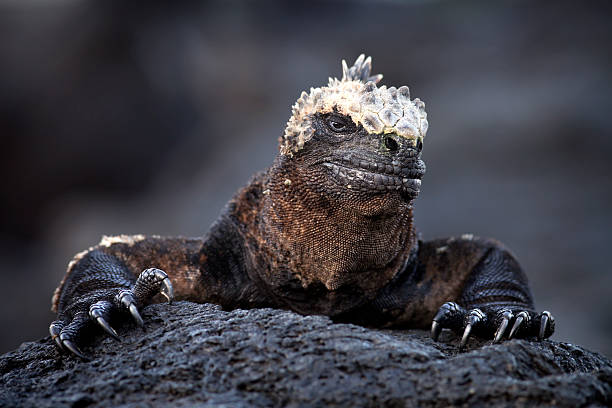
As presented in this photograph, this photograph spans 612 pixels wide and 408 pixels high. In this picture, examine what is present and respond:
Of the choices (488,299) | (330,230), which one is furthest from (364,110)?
(488,299)

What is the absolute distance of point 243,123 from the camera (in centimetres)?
2020

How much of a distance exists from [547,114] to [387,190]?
13.6 meters

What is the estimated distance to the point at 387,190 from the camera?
390cm

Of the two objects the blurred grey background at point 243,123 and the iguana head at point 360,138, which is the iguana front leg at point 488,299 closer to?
the iguana head at point 360,138

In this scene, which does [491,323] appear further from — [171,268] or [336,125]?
[171,268]

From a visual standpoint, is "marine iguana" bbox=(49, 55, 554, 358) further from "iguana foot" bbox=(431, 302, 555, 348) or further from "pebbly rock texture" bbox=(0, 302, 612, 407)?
"pebbly rock texture" bbox=(0, 302, 612, 407)

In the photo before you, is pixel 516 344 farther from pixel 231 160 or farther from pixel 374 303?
pixel 231 160

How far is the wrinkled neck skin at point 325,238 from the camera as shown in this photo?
4.10m

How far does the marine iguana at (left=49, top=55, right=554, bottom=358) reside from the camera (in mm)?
3955

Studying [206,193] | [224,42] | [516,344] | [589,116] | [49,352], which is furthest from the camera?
[224,42]

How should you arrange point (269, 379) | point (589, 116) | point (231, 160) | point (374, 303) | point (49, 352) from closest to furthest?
point (269, 379) → point (49, 352) → point (374, 303) → point (589, 116) → point (231, 160)

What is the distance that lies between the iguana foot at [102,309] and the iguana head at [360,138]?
121 cm

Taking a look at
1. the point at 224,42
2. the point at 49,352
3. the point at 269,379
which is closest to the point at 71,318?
the point at 49,352

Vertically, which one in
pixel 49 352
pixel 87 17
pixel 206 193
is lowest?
pixel 49 352
